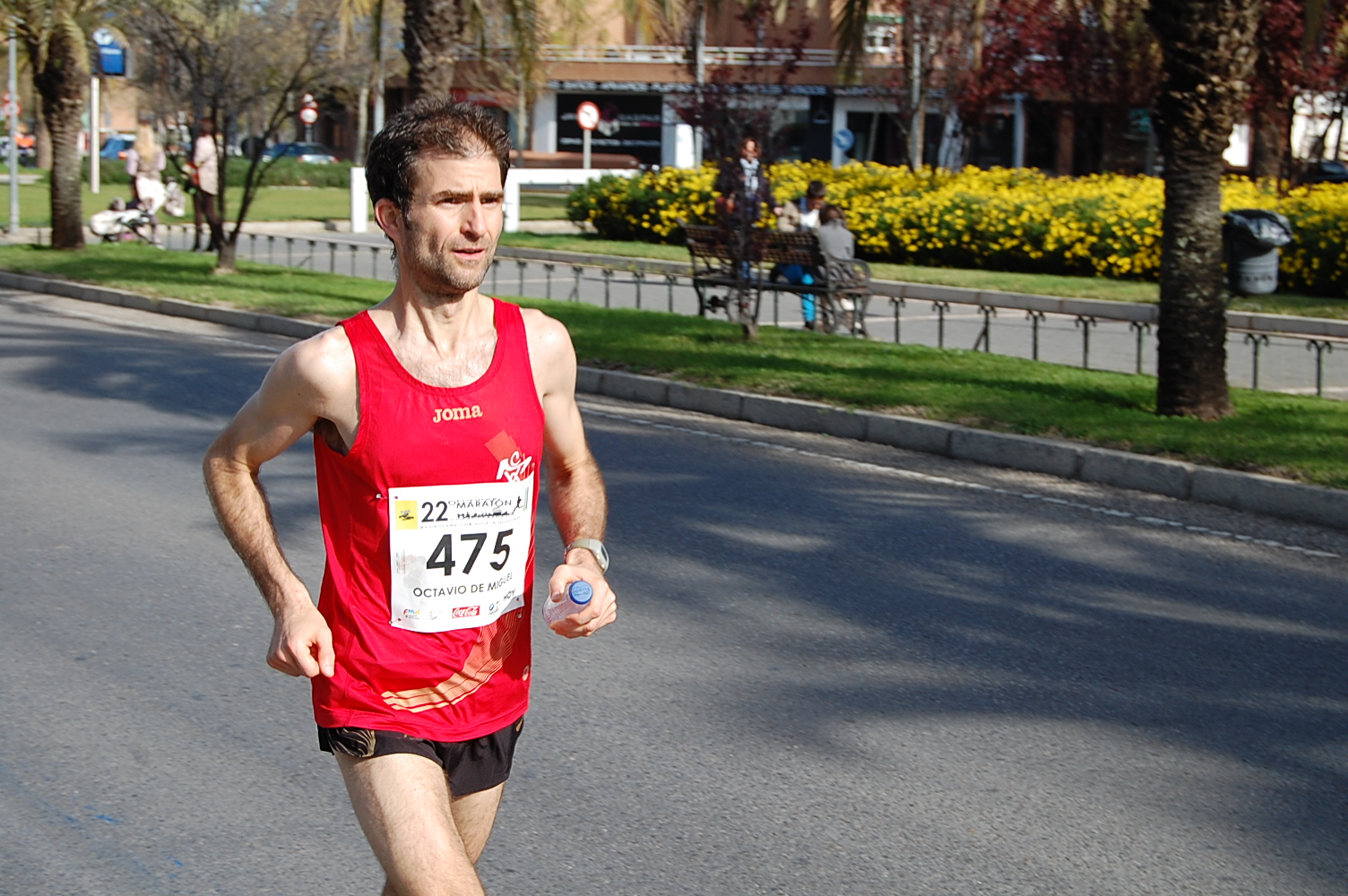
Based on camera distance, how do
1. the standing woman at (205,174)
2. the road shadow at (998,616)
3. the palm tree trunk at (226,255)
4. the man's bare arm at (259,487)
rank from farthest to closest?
the standing woman at (205,174) < the palm tree trunk at (226,255) < the road shadow at (998,616) < the man's bare arm at (259,487)

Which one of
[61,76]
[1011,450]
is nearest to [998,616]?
[1011,450]

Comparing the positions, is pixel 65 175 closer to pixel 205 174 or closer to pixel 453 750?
pixel 205 174

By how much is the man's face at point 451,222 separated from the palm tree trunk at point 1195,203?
28.4 ft

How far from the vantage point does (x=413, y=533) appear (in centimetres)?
274

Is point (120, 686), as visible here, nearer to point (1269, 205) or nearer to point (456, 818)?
point (456, 818)

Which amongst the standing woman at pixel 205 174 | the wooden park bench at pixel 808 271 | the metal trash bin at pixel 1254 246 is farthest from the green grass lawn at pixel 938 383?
the standing woman at pixel 205 174

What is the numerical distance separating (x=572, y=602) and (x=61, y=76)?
21.9 meters

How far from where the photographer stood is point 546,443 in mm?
3074

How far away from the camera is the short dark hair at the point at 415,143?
8.78 ft

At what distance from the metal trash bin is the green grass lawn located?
7.75 feet

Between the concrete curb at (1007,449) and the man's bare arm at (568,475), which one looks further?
the concrete curb at (1007,449)

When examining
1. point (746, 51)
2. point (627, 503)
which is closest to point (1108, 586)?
point (627, 503)

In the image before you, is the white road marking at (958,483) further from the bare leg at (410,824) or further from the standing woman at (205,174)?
the standing woman at (205,174)

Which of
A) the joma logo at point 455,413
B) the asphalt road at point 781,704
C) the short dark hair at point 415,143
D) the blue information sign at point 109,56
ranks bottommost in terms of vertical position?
the asphalt road at point 781,704
